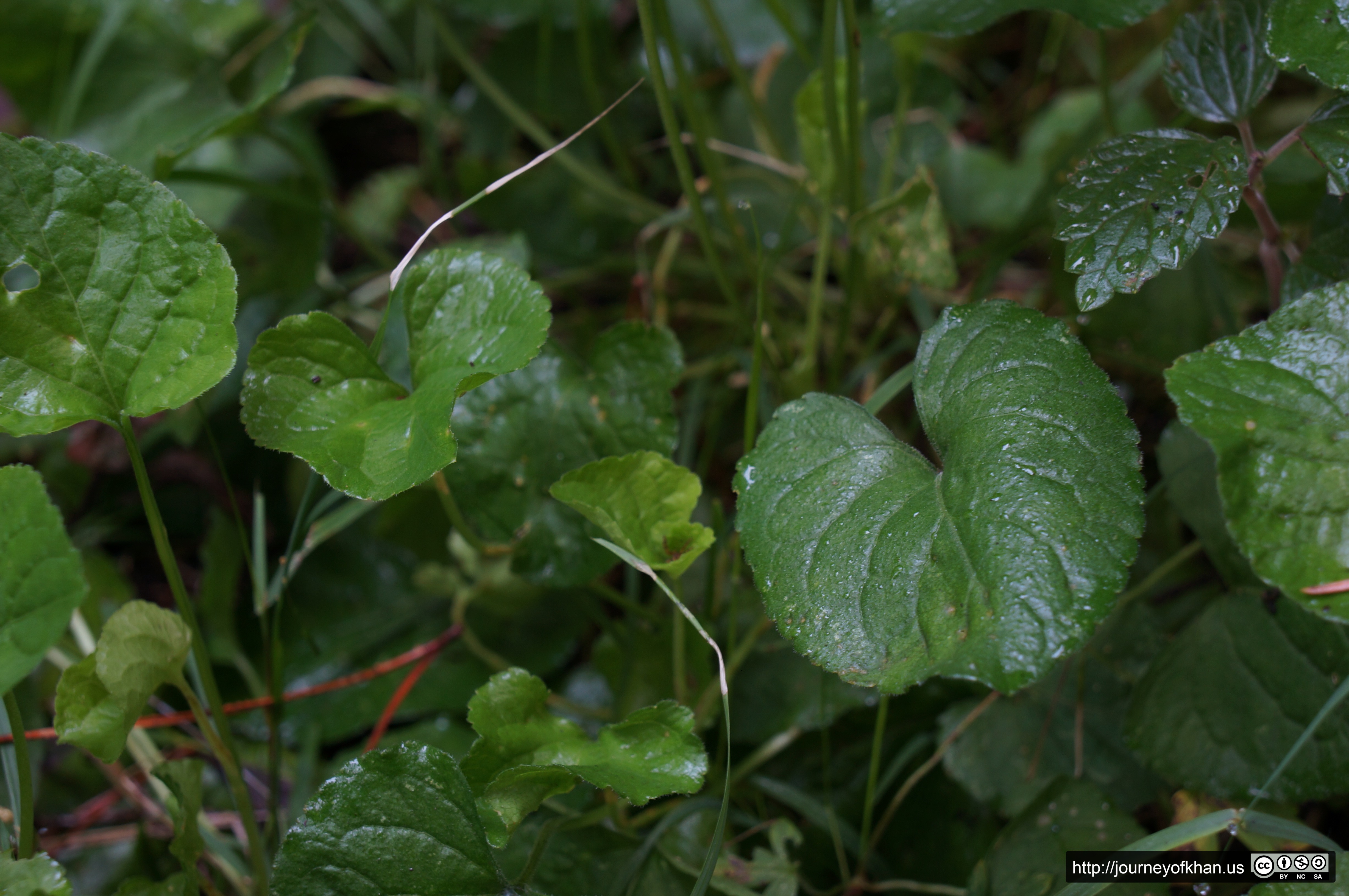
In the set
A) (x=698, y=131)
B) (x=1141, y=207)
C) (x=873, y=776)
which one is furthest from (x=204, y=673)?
(x=1141, y=207)

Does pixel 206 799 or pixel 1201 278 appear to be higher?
pixel 1201 278

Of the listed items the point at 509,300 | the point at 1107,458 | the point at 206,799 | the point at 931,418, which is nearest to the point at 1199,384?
the point at 1107,458

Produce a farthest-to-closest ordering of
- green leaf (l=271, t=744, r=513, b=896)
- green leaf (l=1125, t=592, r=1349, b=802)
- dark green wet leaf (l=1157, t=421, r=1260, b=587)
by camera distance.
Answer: dark green wet leaf (l=1157, t=421, r=1260, b=587) < green leaf (l=1125, t=592, r=1349, b=802) < green leaf (l=271, t=744, r=513, b=896)

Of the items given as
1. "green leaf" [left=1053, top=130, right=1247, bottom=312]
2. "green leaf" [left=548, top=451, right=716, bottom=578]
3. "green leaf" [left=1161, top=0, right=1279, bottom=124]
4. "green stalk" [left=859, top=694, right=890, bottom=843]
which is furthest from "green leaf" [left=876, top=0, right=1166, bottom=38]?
"green stalk" [left=859, top=694, right=890, bottom=843]

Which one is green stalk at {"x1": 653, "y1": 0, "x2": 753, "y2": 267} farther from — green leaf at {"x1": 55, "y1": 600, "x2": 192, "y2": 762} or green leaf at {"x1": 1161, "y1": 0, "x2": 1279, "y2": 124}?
green leaf at {"x1": 55, "y1": 600, "x2": 192, "y2": 762}

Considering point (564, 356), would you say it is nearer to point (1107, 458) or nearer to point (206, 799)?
point (1107, 458)

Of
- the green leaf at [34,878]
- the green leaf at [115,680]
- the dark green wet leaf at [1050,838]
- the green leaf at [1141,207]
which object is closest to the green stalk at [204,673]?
the green leaf at [115,680]

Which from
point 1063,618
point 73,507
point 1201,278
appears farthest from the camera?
point 73,507
